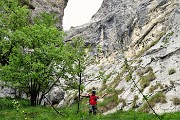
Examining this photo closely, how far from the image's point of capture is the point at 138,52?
144 feet

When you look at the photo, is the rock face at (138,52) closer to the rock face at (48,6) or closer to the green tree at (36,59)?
the green tree at (36,59)

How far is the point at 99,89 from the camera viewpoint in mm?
42344

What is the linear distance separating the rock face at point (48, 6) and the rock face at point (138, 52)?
24.1 feet

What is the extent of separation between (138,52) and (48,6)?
112 ft

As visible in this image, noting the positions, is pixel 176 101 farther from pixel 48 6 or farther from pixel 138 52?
pixel 48 6

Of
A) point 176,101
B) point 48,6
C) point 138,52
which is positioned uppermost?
point 48,6

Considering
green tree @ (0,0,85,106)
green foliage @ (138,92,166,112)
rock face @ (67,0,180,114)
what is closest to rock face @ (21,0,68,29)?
rock face @ (67,0,180,114)

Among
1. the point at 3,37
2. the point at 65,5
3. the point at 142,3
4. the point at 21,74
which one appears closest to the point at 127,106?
the point at 21,74

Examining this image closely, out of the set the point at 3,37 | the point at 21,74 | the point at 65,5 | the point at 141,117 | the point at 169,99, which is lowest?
the point at 141,117

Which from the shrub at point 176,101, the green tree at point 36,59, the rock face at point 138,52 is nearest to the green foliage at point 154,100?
the rock face at point 138,52

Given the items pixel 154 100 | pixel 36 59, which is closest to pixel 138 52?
pixel 36 59

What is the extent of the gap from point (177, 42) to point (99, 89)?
1230 cm

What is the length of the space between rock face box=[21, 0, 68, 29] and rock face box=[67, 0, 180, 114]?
735cm

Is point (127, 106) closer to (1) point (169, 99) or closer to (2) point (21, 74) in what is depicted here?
(1) point (169, 99)
